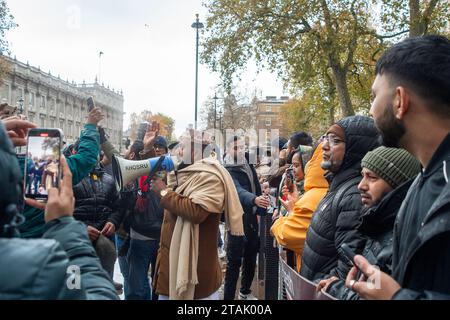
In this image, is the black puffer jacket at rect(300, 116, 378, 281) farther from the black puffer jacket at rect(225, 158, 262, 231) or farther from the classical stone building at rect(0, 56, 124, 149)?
the classical stone building at rect(0, 56, 124, 149)

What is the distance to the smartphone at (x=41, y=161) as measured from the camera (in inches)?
62.7

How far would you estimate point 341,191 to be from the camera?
7.90ft

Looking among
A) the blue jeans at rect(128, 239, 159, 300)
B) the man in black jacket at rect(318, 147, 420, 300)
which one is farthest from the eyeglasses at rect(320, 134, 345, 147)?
Result: the blue jeans at rect(128, 239, 159, 300)

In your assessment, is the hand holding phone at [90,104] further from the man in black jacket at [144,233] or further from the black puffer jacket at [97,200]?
the man in black jacket at [144,233]

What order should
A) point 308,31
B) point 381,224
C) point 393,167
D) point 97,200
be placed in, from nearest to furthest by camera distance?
point 381,224 < point 393,167 < point 97,200 < point 308,31

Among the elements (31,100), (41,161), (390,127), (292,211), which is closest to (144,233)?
(292,211)

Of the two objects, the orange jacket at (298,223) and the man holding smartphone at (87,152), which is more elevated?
the man holding smartphone at (87,152)

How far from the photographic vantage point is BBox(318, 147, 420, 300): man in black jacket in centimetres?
173

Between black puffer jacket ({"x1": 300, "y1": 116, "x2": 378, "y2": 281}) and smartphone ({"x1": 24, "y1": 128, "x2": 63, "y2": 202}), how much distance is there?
59.5 inches

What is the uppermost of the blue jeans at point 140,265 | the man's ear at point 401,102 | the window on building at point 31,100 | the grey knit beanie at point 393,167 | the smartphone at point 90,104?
the window on building at point 31,100

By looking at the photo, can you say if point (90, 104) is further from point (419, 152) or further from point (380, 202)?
point (419, 152)

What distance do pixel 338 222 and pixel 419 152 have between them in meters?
0.92

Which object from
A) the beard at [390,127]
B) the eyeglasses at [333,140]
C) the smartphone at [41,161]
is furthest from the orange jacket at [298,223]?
the smartphone at [41,161]
